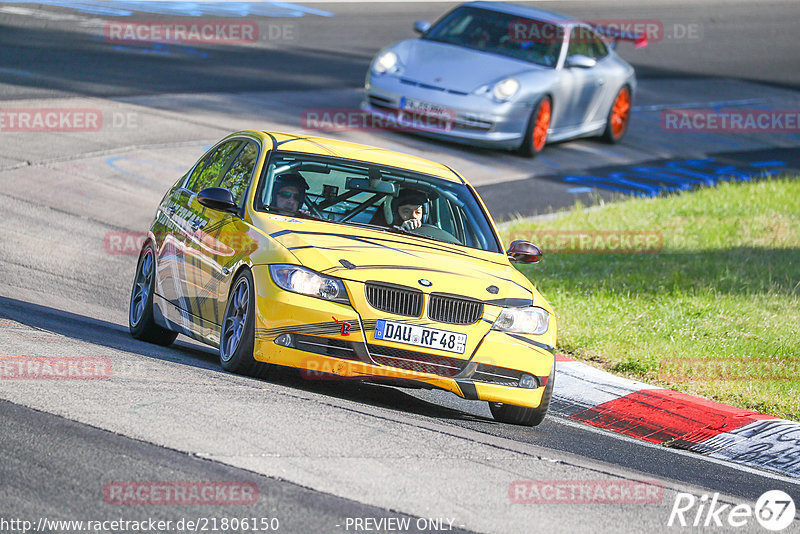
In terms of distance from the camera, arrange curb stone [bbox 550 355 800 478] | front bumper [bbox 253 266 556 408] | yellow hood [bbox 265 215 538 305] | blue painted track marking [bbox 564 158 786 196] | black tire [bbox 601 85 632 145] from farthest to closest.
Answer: black tire [bbox 601 85 632 145] → blue painted track marking [bbox 564 158 786 196] → curb stone [bbox 550 355 800 478] → yellow hood [bbox 265 215 538 305] → front bumper [bbox 253 266 556 408]

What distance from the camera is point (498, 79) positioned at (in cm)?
1886

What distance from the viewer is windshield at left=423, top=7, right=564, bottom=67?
1991 centimetres

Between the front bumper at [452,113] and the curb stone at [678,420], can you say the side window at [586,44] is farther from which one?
the curb stone at [678,420]

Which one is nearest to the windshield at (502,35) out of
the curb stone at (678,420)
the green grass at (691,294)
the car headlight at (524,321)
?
the green grass at (691,294)

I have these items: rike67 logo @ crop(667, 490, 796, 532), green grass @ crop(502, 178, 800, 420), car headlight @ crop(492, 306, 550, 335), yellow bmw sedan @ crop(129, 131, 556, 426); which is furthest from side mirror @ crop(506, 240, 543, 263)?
rike67 logo @ crop(667, 490, 796, 532)

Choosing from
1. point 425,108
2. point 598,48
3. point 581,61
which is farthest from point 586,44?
point 425,108

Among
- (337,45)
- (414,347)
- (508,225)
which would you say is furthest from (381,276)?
(337,45)

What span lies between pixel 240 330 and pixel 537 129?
12.4 metres

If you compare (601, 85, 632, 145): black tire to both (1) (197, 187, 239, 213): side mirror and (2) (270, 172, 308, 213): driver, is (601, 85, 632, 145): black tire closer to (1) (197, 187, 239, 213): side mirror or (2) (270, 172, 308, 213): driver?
(2) (270, 172, 308, 213): driver

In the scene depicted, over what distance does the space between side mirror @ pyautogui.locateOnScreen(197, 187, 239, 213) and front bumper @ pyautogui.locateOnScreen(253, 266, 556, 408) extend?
0.79 m

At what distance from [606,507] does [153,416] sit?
2201 millimetres

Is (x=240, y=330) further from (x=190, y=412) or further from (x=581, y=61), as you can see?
(x=581, y=61)

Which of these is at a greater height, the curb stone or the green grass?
the curb stone

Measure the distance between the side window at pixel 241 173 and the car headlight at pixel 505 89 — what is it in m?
9.73
